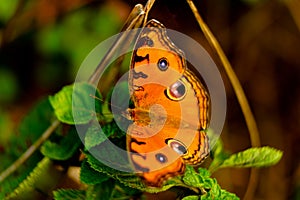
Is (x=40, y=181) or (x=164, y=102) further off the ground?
(x=164, y=102)

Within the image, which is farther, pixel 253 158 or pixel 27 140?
pixel 27 140

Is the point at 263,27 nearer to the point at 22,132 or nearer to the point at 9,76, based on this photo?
the point at 9,76

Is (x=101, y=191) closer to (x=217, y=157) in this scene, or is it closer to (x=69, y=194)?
(x=69, y=194)

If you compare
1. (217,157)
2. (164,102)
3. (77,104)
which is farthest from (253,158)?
(77,104)

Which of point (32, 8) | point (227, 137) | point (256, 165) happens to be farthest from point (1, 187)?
point (227, 137)

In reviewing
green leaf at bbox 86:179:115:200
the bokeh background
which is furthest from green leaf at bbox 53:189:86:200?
the bokeh background

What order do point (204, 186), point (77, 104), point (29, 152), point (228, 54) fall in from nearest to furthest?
1. point (204, 186)
2. point (77, 104)
3. point (29, 152)
4. point (228, 54)

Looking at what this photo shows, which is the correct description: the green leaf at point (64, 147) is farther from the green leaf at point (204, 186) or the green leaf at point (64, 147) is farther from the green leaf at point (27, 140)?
the green leaf at point (204, 186)

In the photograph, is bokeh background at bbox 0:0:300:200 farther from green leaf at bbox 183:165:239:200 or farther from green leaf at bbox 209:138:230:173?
green leaf at bbox 183:165:239:200
